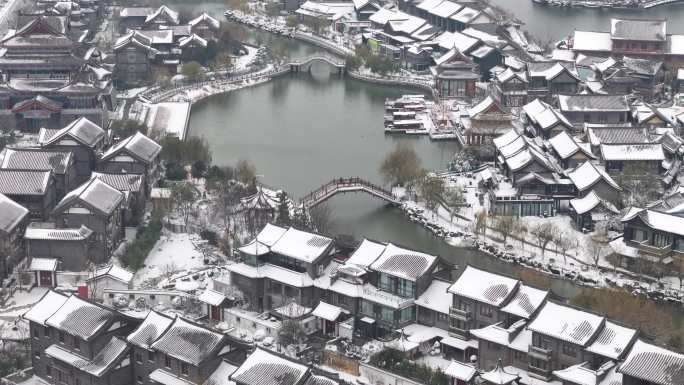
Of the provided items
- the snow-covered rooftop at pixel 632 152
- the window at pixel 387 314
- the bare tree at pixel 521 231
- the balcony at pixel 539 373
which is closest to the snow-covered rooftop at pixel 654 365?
the balcony at pixel 539 373

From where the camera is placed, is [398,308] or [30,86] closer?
[398,308]

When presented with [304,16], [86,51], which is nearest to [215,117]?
[86,51]

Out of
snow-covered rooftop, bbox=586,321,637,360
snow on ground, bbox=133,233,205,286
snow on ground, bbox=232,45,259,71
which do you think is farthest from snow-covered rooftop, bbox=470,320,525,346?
snow on ground, bbox=232,45,259,71

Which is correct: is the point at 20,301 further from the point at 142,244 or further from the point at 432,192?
the point at 432,192

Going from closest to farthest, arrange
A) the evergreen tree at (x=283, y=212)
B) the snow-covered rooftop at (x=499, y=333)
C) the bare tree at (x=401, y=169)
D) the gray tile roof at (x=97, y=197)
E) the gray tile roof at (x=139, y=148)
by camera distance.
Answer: the snow-covered rooftop at (x=499, y=333) < the gray tile roof at (x=97, y=197) < the evergreen tree at (x=283, y=212) < the gray tile roof at (x=139, y=148) < the bare tree at (x=401, y=169)

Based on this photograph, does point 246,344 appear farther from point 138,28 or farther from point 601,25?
point 601,25

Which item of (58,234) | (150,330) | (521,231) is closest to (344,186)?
(521,231)

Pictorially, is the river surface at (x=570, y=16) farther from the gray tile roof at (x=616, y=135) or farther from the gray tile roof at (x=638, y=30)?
the gray tile roof at (x=616, y=135)
